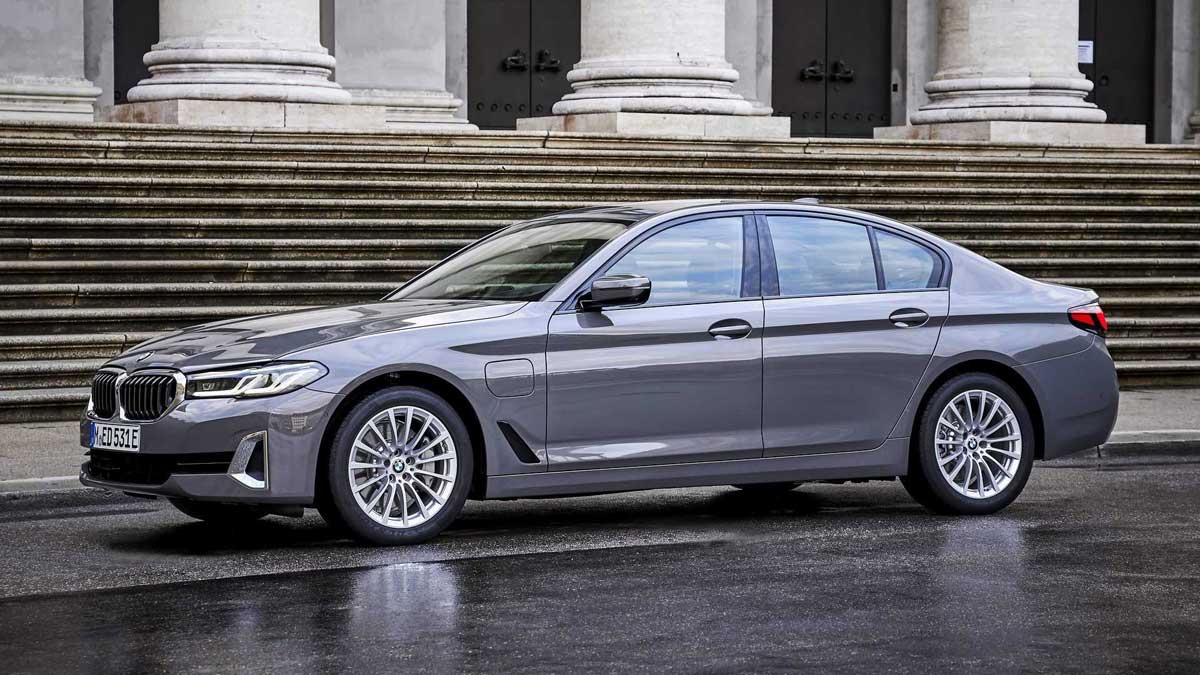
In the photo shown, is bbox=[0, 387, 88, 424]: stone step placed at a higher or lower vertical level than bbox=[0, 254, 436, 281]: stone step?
lower

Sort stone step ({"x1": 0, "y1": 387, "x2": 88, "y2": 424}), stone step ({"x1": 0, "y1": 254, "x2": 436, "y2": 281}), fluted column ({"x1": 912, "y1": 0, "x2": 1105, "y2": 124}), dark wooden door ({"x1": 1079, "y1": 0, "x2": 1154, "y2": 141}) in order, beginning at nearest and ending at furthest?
stone step ({"x1": 0, "y1": 387, "x2": 88, "y2": 424}), stone step ({"x1": 0, "y1": 254, "x2": 436, "y2": 281}), fluted column ({"x1": 912, "y1": 0, "x2": 1105, "y2": 124}), dark wooden door ({"x1": 1079, "y1": 0, "x2": 1154, "y2": 141})

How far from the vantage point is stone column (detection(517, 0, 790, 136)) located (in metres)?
21.2

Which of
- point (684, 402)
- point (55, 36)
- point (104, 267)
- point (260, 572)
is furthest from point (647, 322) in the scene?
point (55, 36)

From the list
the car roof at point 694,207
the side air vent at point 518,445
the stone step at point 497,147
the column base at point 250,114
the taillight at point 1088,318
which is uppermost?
the column base at point 250,114

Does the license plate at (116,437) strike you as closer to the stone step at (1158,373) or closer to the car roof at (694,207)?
the car roof at (694,207)

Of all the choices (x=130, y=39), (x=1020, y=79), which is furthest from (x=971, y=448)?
(x=130, y=39)

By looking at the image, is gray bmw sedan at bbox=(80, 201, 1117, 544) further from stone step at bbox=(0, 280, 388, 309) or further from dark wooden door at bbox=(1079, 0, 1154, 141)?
dark wooden door at bbox=(1079, 0, 1154, 141)

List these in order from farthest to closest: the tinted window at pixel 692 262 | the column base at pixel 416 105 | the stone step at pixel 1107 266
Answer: the column base at pixel 416 105
the stone step at pixel 1107 266
the tinted window at pixel 692 262

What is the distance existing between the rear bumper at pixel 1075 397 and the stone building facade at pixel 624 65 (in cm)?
1110

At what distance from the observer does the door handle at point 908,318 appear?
9.16 metres

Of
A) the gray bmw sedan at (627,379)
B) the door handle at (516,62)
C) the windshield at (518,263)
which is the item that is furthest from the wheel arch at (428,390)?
the door handle at (516,62)

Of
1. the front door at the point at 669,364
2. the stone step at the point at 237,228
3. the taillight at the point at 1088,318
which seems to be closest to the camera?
the front door at the point at 669,364

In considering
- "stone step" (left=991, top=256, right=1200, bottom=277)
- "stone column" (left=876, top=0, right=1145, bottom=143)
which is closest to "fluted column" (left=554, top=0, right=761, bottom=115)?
"stone column" (left=876, top=0, right=1145, bottom=143)

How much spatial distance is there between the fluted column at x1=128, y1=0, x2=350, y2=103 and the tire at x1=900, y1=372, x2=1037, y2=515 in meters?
11.1
